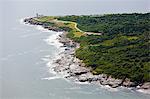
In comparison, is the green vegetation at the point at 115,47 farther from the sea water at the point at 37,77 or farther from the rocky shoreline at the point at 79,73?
the sea water at the point at 37,77

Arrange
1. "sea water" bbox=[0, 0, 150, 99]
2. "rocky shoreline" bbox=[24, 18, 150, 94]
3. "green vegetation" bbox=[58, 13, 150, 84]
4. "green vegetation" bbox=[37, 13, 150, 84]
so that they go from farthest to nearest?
1. "green vegetation" bbox=[37, 13, 150, 84]
2. "green vegetation" bbox=[58, 13, 150, 84]
3. "rocky shoreline" bbox=[24, 18, 150, 94]
4. "sea water" bbox=[0, 0, 150, 99]

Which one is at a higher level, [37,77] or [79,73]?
[79,73]

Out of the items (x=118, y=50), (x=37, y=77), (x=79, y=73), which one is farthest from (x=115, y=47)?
(x=37, y=77)

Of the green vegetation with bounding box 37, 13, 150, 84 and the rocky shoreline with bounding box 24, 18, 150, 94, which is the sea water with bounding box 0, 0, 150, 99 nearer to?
the rocky shoreline with bounding box 24, 18, 150, 94

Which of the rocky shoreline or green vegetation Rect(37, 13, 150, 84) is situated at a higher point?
green vegetation Rect(37, 13, 150, 84)

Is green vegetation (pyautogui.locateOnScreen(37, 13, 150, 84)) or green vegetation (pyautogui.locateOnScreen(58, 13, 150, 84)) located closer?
green vegetation (pyautogui.locateOnScreen(58, 13, 150, 84))

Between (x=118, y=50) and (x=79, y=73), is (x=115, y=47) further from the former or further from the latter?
(x=79, y=73)

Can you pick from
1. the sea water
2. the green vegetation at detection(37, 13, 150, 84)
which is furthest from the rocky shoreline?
the sea water

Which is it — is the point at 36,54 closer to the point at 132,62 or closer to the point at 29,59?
the point at 29,59

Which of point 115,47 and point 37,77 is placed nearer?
point 37,77
